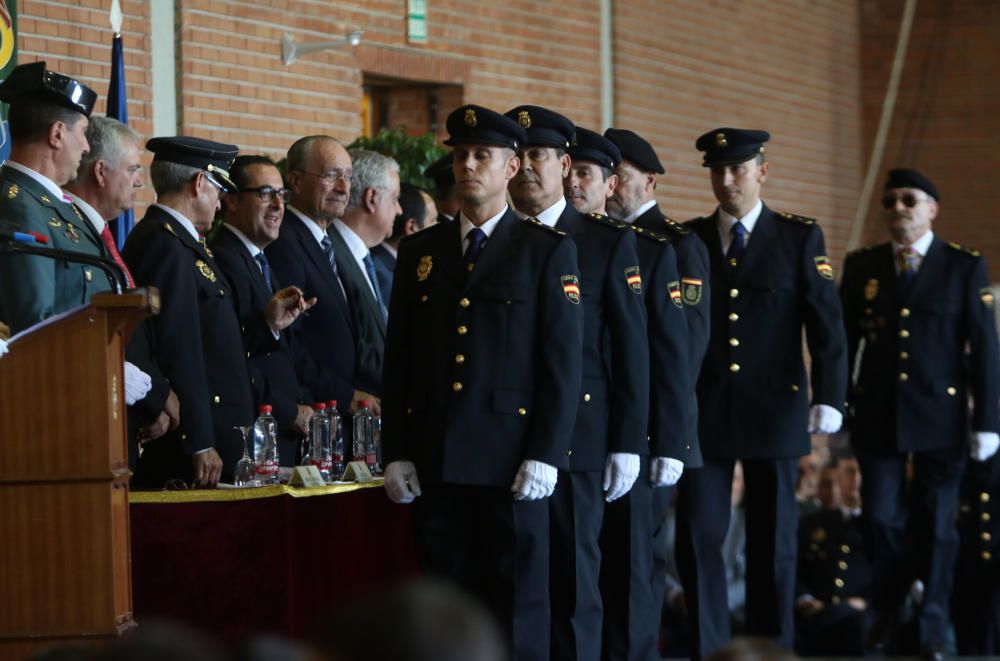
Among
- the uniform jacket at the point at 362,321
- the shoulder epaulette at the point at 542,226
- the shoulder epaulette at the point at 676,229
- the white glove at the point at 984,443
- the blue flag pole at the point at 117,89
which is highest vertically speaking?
the blue flag pole at the point at 117,89

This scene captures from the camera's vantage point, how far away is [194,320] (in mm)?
4066

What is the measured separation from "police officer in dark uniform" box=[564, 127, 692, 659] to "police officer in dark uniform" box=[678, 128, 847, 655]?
0.60 meters

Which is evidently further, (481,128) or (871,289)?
(871,289)

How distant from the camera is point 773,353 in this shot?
5.13m

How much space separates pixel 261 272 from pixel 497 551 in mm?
1474

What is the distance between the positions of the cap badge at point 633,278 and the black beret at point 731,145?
127cm

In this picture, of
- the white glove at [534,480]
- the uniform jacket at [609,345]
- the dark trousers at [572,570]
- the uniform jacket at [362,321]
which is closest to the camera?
the white glove at [534,480]

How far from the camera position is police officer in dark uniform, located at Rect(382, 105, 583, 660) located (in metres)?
3.56

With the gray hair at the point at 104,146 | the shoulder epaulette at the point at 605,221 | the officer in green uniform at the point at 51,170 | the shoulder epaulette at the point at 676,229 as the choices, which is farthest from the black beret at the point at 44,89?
the shoulder epaulette at the point at 676,229

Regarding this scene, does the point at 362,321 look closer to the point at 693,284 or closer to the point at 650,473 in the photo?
the point at 693,284

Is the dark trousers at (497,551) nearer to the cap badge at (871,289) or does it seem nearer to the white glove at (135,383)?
the white glove at (135,383)

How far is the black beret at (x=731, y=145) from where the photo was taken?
521 cm

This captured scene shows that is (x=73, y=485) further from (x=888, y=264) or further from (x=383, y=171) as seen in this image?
(x=888, y=264)

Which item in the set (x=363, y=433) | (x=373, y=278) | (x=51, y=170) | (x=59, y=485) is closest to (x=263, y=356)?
(x=363, y=433)
